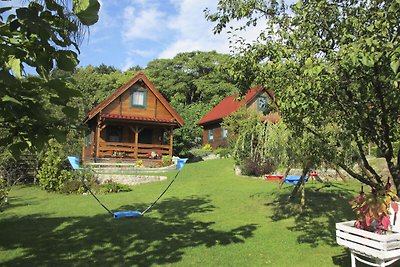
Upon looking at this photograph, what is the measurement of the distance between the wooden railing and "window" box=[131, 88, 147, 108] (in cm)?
289

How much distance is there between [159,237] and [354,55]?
5774mm

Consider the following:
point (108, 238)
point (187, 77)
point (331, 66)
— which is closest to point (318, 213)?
point (108, 238)

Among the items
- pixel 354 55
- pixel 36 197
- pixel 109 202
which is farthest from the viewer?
pixel 36 197

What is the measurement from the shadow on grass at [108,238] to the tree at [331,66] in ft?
10.6

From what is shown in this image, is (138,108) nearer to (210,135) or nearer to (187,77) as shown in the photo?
(210,135)

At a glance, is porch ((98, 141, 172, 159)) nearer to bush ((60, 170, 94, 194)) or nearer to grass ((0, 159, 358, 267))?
bush ((60, 170, 94, 194))

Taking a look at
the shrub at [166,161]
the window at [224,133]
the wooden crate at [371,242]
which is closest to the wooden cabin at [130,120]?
the shrub at [166,161]

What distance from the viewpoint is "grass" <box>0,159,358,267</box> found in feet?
21.1

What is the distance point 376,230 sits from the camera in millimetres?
4910

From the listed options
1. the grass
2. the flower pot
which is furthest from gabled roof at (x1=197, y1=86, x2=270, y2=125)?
the flower pot

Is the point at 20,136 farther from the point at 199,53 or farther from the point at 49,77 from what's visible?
the point at 199,53

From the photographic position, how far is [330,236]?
7844mm

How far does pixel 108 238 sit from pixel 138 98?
20.2m

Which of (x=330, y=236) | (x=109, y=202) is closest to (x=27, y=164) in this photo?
(x=109, y=202)
